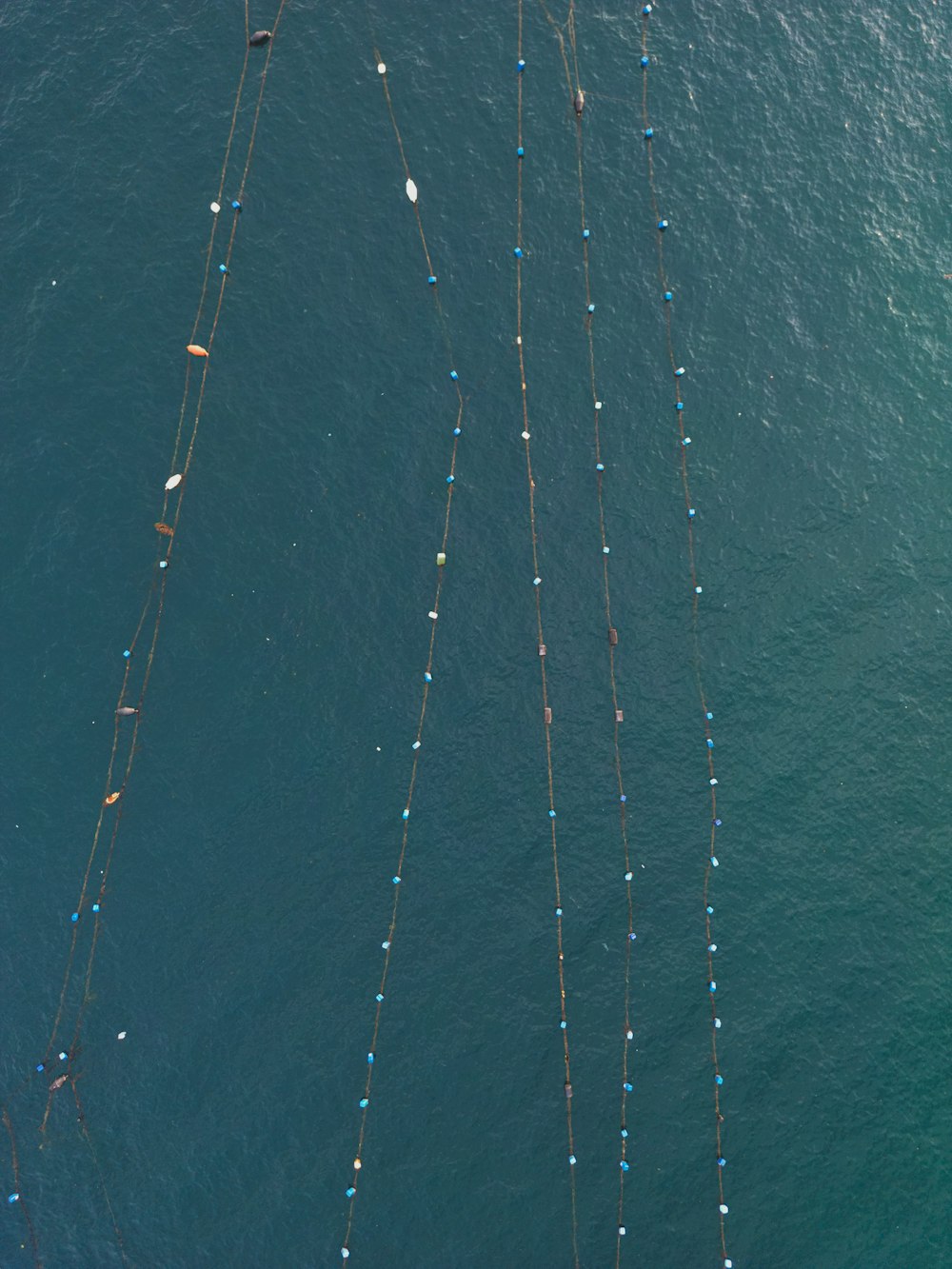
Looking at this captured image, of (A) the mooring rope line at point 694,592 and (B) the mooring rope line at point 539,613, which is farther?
(A) the mooring rope line at point 694,592

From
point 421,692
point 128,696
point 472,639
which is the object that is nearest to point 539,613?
point 472,639

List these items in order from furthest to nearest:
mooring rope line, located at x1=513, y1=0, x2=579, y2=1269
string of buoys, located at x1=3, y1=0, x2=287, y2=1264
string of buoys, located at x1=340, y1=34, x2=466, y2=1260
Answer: mooring rope line, located at x1=513, y1=0, x2=579, y2=1269, string of buoys, located at x1=3, y1=0, x2=287, y2=1264, string of buoys, located at x1=340, y1=34, x2=466, y2=1260

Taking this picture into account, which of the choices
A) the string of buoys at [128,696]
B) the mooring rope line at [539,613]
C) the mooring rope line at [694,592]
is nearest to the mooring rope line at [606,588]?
the mooring rope line at [539,613]

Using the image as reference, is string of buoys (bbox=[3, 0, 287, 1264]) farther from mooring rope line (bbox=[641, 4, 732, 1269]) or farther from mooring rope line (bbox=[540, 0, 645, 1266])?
mooring rope line (bbox=[641, 4, 732, 1269])

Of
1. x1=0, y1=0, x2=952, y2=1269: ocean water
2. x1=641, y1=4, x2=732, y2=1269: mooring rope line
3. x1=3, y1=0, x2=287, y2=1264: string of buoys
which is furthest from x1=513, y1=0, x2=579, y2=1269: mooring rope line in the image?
x1=3, y1=0, x2=287, y2=1264: string of buoys

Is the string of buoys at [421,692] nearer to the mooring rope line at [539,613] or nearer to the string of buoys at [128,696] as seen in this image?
the mooring rope line at [539,613]

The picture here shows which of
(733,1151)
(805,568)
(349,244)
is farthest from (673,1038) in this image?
(349,244)
